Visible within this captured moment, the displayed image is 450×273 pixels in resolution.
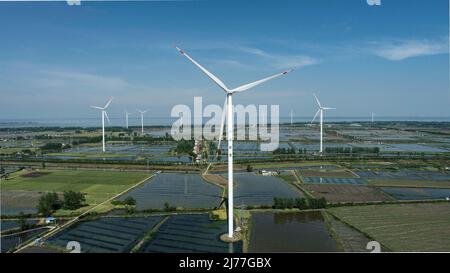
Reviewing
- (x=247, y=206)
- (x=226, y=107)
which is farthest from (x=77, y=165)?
(x=226, y=107)

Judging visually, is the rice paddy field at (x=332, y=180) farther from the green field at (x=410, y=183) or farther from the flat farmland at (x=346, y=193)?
the flat farmland at (x=346, y=193)

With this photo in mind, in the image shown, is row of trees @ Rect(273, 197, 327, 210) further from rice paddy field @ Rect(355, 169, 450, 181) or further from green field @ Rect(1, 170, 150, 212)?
rice paddy field @ Rect(355, 169, 450, 181)

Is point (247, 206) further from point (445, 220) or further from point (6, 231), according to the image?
point (6, 231)

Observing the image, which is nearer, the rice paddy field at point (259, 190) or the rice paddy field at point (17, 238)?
the rice paddy field at point (17, 238)

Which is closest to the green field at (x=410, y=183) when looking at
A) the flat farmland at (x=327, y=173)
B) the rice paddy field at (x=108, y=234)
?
the flat farmland at (x=327, y=173)

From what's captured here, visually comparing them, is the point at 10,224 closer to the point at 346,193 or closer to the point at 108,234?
the point at 108,234
